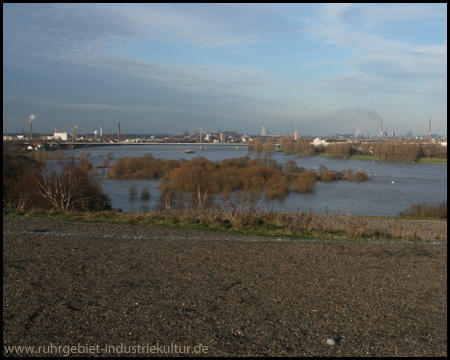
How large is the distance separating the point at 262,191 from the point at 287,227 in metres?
18.1

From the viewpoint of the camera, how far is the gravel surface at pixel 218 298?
93.5 inches

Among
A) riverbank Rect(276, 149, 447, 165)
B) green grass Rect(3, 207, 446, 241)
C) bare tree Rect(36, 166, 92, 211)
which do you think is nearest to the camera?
green grass Rect(3, 207, 446, 241)

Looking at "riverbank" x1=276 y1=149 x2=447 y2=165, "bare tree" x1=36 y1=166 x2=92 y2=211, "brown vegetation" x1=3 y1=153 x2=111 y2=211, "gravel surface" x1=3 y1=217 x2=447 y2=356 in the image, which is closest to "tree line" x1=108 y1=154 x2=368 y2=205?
"brown vegetation" x1=3 y1=153 x2=111 y2=211

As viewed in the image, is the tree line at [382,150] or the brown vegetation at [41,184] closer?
the brown vegetation at [41,184]

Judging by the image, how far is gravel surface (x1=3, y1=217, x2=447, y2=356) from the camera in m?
2.38

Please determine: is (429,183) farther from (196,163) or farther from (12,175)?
(12,175)

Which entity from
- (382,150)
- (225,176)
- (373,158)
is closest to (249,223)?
(225,176)

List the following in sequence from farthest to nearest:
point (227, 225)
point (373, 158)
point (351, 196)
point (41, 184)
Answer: point (373, 158)
point (351, 196)
point (41, 184)
point (227, 225)

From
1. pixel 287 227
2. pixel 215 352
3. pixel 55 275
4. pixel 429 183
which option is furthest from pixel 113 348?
pixel 429 183

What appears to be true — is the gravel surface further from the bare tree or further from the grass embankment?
the bare tree

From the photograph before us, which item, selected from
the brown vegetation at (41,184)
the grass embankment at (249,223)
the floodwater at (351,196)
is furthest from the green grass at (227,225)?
the floodwater at (351,196)

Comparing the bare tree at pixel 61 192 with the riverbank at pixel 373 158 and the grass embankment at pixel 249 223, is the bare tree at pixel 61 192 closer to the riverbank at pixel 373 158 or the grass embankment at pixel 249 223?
the grass embankment at pixel 249 223

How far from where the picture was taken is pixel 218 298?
3.12 m

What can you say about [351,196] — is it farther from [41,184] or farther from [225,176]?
[41,184]
